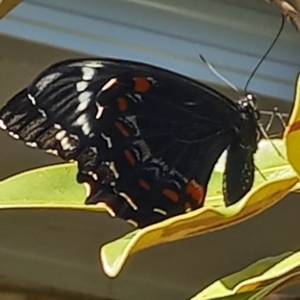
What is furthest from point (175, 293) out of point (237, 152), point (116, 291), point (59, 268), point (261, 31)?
point (237, 152)

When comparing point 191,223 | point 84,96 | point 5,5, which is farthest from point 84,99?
point 191,223

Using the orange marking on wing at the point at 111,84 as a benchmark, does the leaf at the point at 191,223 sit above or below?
below

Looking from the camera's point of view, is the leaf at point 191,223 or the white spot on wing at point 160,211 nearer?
the leaf at point 191,223

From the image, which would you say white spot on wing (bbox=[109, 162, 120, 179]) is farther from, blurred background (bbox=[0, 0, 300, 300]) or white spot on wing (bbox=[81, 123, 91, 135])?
blurred background (bbox=[0, 0, 300, 300])

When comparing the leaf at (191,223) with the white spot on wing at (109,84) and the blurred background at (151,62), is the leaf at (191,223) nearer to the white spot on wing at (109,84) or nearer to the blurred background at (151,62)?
the white spot on wing at (109,84)

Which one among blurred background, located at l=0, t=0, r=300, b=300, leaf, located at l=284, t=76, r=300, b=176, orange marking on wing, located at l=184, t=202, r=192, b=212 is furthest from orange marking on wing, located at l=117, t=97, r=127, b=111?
blurred background, located at l=0, t=0, r=300, b=300

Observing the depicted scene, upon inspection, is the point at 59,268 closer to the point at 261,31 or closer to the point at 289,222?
the point at 289,222

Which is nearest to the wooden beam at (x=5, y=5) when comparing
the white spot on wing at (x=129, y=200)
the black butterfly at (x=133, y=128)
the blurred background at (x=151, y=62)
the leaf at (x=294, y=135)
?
the black butterfly at (x=133, y=128)

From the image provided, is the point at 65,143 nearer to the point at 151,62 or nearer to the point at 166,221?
the point at 166,221
